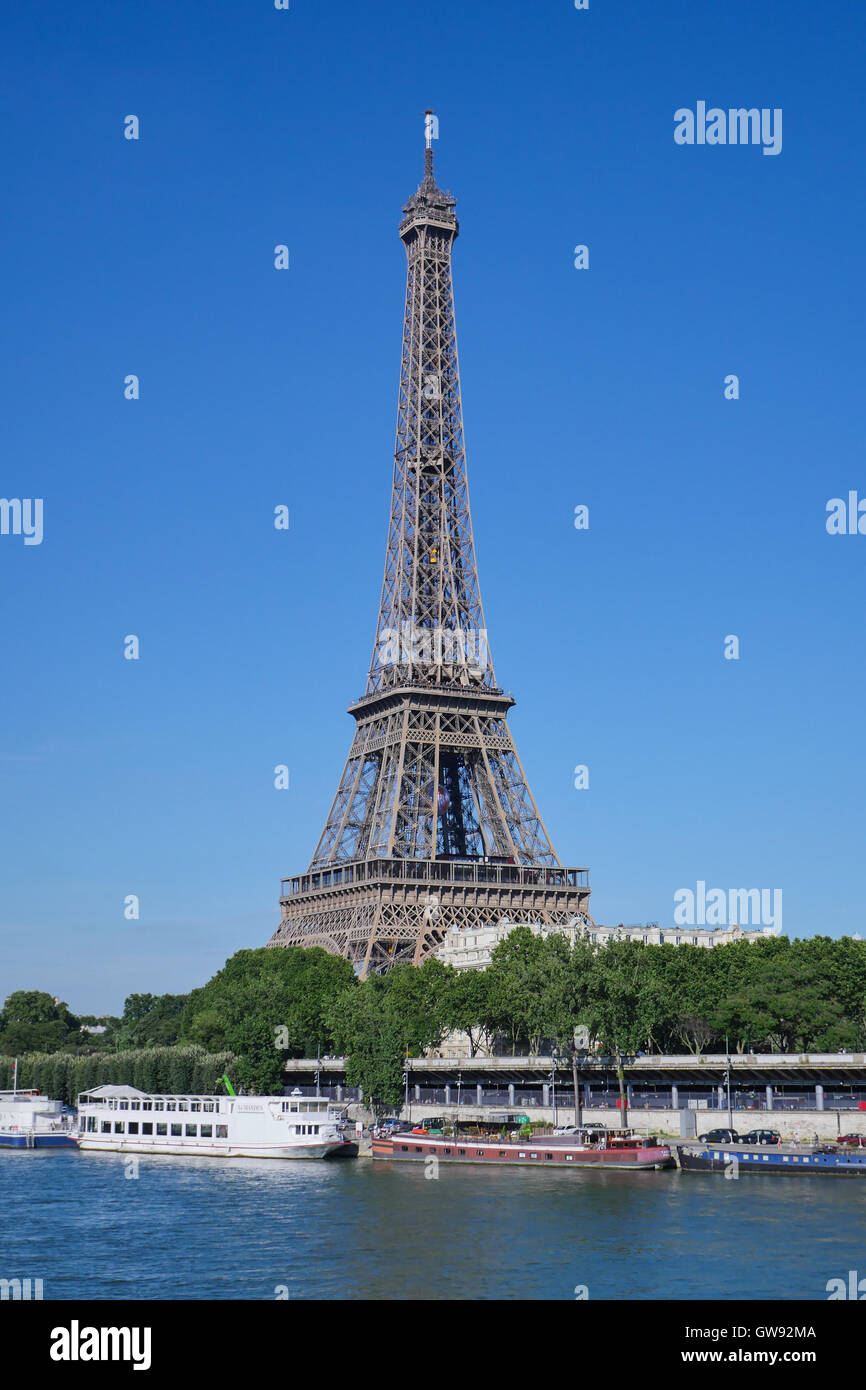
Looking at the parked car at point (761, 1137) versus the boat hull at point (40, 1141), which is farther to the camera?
the boat hull at point (40, 1141)

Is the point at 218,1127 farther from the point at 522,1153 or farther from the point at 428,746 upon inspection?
the point at 428,746

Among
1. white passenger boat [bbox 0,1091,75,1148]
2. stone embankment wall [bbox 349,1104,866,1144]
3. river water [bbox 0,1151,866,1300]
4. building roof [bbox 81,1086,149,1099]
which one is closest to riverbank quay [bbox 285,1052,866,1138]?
stone embankment wall [bbox 349,1104,866,1144]

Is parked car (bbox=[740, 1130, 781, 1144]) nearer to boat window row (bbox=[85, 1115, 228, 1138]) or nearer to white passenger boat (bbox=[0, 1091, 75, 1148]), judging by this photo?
boat window row (bbox=[85, 1115, 228, 1138])

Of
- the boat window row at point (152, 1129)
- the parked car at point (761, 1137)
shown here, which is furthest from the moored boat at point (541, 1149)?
the boat window row at point (152, 1129)

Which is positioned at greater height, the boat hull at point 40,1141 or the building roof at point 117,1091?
the building roof at point 117,1091

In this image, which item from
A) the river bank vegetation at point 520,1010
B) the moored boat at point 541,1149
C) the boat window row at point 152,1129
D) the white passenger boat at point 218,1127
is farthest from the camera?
the boat window row at point 152,1129

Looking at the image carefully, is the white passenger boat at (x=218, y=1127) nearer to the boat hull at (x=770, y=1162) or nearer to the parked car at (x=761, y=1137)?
the parked car at (x=761, y=1137)
